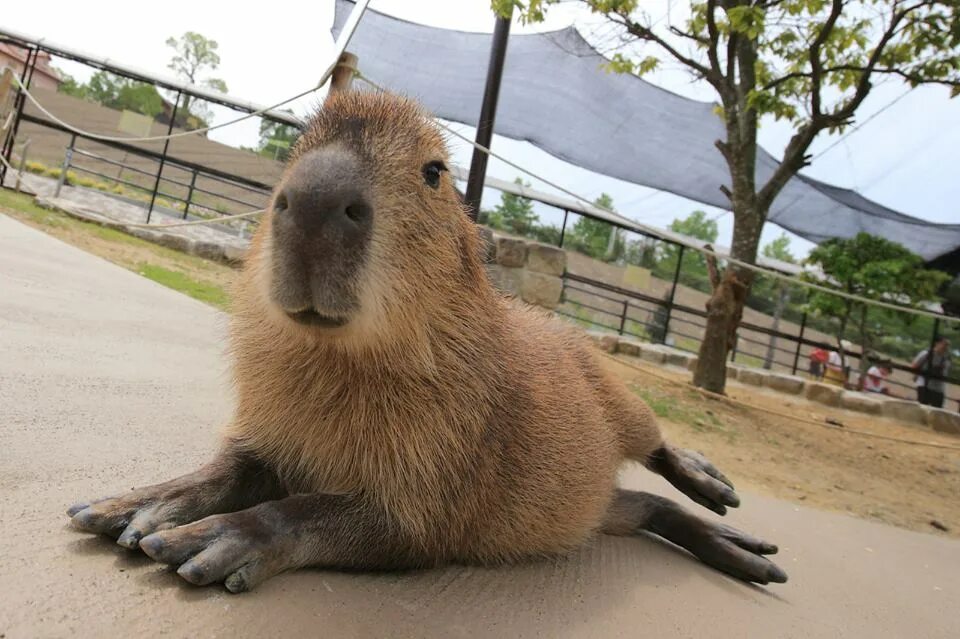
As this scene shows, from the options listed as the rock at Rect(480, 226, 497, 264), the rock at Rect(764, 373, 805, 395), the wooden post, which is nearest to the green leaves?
the rock at Rect(764, 373, 805, 395)

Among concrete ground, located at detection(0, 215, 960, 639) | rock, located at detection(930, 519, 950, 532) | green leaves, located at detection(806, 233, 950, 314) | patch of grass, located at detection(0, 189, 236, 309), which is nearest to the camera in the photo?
concrete ground, located at detection(0, 215, 960, 639)

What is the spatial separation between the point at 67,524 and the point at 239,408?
1.39ft

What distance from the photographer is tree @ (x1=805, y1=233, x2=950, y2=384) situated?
10.3m

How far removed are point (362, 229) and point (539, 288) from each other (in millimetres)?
6564

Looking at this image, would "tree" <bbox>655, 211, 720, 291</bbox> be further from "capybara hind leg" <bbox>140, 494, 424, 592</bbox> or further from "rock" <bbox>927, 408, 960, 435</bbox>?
"capybara hind leg" <bbox>140, 494, 424, 592</bbox>

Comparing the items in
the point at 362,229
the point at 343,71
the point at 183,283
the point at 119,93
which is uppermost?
the point at 119,93

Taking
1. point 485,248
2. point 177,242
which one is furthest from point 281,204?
point 177,242

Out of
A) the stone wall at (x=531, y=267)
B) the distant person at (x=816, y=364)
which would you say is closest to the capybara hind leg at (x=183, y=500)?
the stone wall at (x=531, y=267)

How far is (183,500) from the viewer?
123 cm

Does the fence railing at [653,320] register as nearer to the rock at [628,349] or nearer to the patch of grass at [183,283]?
the rock at [628,349]

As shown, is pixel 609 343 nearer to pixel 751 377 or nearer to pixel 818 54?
pixel 751 377

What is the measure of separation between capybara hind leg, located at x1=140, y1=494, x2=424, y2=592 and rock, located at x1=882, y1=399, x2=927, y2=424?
417 inches

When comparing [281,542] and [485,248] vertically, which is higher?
[485,248]

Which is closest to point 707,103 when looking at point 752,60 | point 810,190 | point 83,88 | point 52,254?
point 752,60
